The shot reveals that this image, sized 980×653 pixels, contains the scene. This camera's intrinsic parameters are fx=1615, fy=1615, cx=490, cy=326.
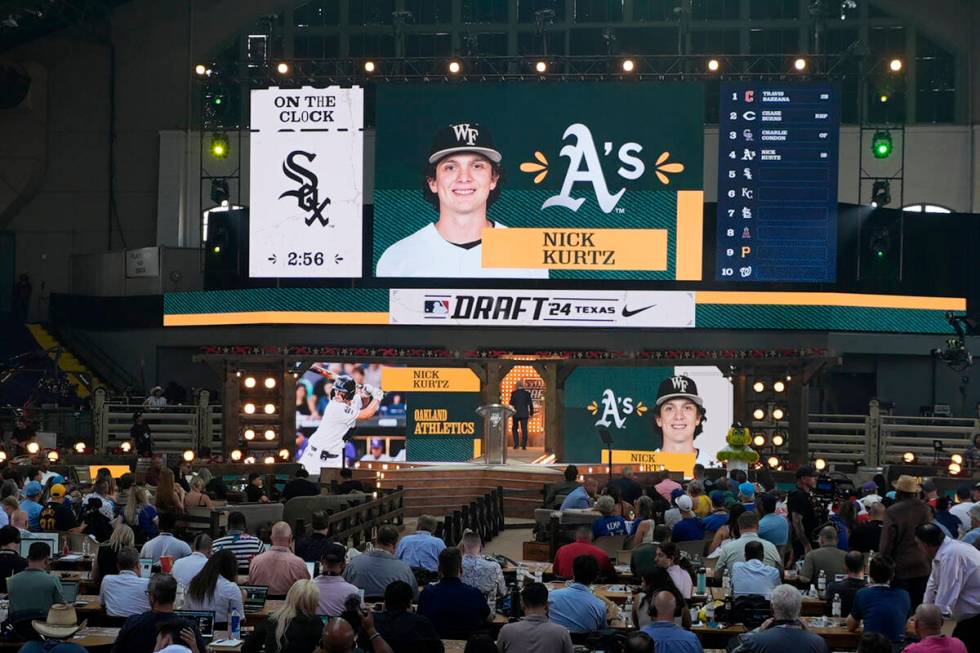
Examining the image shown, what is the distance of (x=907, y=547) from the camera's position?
43.1 feet

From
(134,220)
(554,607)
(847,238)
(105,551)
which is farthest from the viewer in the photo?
(134,220)

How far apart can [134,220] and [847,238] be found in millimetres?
17233

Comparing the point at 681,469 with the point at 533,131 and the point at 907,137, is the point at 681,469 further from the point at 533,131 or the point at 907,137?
the point at 907,137

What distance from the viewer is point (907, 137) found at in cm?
3791

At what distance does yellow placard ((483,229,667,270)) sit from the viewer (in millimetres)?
31500

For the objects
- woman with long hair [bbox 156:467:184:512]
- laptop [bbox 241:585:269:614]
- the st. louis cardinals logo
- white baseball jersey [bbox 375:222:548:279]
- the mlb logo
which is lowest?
laptop [bbox 241:585:269:614]

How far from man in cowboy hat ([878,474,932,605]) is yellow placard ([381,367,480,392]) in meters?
19.7

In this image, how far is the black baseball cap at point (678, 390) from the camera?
31.7 metres

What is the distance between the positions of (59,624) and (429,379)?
75.1 feet

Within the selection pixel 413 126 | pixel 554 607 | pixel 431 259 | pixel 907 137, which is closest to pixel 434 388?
pixel 431 259

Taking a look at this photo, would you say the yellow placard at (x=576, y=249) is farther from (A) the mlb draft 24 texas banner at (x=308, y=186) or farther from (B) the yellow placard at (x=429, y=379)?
(A) the mlb draft 24 texas banner at (x=308, y=186)

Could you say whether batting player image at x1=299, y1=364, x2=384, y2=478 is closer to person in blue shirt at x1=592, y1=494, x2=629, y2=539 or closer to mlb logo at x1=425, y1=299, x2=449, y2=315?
mlb logo at x1=425, y1=299, x2=449, y2=315

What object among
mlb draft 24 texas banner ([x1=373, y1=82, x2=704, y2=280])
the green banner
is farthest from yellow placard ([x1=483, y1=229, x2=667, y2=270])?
the green banner

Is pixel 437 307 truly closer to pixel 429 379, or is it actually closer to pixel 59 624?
pixel 429 379
